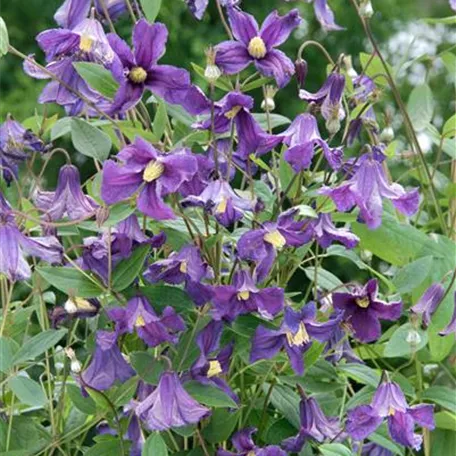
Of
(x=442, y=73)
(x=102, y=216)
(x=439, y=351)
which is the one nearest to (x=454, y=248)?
(x=439, y=351)

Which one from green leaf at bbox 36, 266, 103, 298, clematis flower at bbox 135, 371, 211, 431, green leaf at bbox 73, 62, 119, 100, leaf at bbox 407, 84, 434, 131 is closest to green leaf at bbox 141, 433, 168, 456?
clematis flower at bbox 135, 371, 211, 431

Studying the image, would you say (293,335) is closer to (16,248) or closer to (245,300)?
(245,300)

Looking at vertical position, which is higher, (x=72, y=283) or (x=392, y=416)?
(x=72, y=283)

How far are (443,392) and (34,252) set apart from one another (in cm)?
35

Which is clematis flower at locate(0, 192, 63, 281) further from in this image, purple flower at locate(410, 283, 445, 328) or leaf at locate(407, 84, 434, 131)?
leaf at locate(407, 84, 434, 131)

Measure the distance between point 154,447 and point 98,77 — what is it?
24 cm

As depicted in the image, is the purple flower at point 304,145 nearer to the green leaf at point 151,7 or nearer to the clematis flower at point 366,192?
the clematis flower at point 366,192

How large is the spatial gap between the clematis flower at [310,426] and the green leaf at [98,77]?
0.82 ft

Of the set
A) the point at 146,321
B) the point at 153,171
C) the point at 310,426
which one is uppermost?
the point at 153,171

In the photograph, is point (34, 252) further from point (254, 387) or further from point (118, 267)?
point (254, 387)

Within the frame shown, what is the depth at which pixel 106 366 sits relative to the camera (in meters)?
0.77

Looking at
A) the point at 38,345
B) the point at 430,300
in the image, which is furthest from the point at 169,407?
the point at 430,300

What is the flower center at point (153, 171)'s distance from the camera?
69cm

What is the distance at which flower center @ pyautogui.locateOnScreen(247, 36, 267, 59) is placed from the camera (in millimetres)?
756
